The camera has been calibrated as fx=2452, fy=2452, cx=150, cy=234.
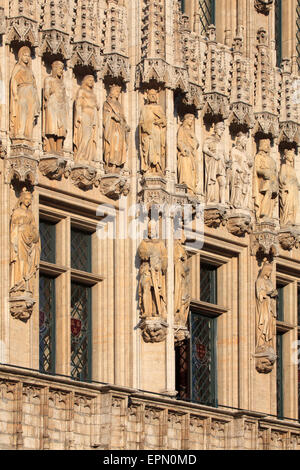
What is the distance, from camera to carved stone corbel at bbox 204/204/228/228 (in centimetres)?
5281

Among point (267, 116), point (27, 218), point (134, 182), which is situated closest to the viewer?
point (27, 218)

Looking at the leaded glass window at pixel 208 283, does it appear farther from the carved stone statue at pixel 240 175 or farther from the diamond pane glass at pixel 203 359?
the carved stone statue at pixel 240 175

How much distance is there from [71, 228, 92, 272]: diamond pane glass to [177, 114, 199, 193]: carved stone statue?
2715 mm

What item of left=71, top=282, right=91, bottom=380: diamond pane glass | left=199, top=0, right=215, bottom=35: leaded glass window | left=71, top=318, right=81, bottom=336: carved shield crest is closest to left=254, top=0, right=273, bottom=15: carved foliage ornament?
left=199, top=0, right=215, bottom=35: leaded glass window

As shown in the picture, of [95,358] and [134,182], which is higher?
[134,182]

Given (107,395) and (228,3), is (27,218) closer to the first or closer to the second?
(107,395)

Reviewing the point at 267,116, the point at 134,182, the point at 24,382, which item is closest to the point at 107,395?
the point at 24,382

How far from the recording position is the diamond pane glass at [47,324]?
159ft

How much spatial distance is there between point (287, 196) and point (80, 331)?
7.97 metres

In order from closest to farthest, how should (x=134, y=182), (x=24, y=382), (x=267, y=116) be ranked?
(x=24, y=382)
(x=134, y=182)
(x=267, y=116)

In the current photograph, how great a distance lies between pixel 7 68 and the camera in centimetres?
4784

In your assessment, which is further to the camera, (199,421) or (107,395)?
(199,421)

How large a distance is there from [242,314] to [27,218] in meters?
8.16

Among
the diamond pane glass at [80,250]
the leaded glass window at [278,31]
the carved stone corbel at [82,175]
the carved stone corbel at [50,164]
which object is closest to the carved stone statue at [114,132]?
the carved stone corbel at [82,175]
